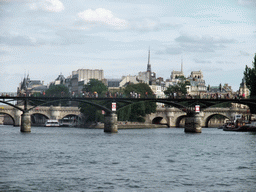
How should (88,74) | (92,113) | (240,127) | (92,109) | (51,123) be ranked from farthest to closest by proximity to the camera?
(88,74) < (51,123) < (92,113) < (92,109) < (240,127)

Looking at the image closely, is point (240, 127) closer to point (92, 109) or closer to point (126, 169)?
point (92, 109)

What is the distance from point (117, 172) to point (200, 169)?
617 cm

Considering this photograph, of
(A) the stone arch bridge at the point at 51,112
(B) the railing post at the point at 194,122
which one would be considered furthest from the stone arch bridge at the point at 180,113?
(B) the railing post at the point at 194,122

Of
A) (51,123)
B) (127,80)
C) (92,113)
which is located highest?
(127,80)

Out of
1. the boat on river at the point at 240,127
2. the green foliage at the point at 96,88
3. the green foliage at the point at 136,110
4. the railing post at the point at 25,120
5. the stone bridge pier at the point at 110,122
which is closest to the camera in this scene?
the stone bridge pier at the point at 110,122

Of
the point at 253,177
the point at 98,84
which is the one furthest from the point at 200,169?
the point at 98,84

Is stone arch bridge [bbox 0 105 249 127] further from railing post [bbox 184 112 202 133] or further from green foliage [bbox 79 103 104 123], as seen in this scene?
railing post [bbox 184 112 202 133]

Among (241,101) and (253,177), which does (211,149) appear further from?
(241,101)

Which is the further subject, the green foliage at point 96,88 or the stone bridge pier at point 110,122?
the green foliage at point 96,88

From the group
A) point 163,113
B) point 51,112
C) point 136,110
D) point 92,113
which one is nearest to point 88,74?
point 51,112

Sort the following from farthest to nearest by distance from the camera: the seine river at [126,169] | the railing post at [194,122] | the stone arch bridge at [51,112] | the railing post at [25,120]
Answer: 1. the stone arch bridge at [51,112]
2. the railing post at [194,122]
3. the railing post at [25,120]
4. the seine river at [126,169]

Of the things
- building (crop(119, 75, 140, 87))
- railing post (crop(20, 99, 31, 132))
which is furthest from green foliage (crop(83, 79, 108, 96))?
railing post (crop(20, 99, 31, 132))

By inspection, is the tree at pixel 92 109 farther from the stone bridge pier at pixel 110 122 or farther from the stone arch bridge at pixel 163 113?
the stone bridge pier at pixel 110 122

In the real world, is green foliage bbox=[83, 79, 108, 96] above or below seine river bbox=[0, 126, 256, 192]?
above
